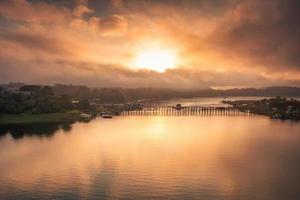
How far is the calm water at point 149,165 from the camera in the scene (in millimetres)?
19438

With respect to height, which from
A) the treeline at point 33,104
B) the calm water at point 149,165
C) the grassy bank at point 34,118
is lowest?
the calm water at point 149,165

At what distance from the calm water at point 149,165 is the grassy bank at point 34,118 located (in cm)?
809

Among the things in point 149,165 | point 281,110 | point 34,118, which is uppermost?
point 281,110

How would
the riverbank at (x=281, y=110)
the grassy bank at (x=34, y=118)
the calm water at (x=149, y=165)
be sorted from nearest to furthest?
the calm water at (x=149, y=165), the grassy bank at (x=34, y=118), the riverbank at (x=281, y=110)

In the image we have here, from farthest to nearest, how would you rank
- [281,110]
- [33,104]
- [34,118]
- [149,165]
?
[281,110]
[33,104]
[34,118]
[149,165]

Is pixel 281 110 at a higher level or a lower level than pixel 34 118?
higher

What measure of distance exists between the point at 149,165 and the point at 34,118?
1354 inches

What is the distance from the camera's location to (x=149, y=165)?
25.6 metres

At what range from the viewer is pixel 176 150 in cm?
3197

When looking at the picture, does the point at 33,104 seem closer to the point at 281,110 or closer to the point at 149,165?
the point at 149,165

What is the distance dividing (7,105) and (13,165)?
32255 millimetres

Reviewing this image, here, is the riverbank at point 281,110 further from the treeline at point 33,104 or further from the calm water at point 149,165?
the treeline at point 33,104

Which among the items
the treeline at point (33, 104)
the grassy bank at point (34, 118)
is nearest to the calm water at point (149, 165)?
the grassy bank at point (34, 118)

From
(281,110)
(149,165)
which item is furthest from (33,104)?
(281,110)
